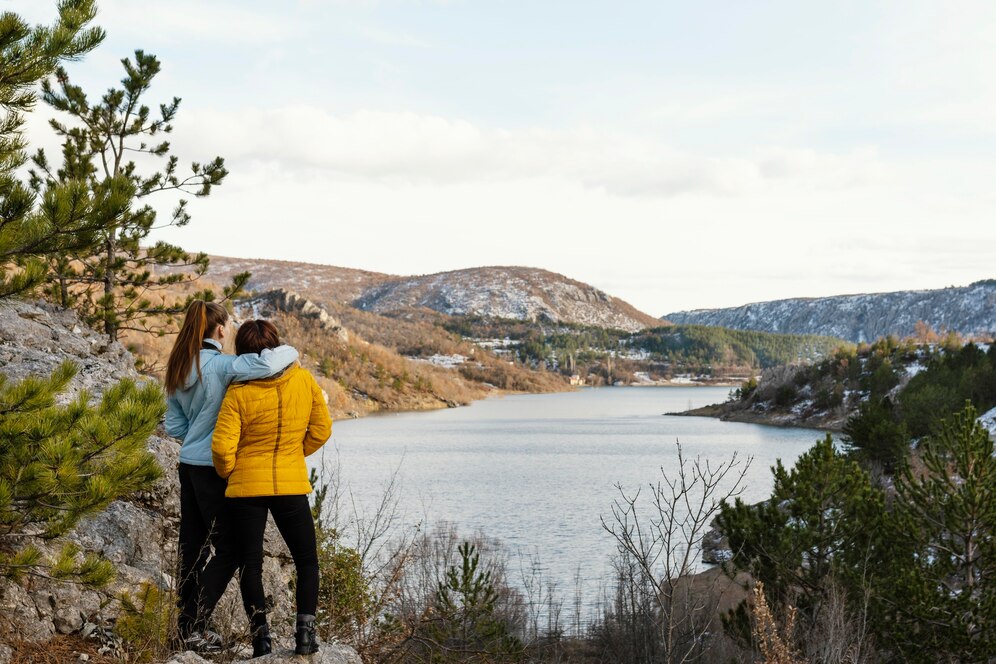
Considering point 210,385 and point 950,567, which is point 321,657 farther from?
point 950,567

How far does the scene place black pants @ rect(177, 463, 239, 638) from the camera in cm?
464

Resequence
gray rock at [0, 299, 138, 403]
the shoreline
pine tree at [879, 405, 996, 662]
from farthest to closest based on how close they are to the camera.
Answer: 1. the shoreline
2. pine tree at [879, 405, 996, 662]
3. gray rock at [0, 299, 138, 403]

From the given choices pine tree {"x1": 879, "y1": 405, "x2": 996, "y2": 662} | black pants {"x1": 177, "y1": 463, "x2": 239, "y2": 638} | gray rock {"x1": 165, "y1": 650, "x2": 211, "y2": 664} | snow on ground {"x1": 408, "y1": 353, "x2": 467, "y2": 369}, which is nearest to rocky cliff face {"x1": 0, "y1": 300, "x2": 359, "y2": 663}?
black pants {"x1": 177, "y1": 463, "x2": 239, "y2": 638}

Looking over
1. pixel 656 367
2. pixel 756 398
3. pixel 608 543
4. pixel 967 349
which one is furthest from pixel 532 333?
pixel 608 543

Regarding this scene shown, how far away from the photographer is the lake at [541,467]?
20.2 metres

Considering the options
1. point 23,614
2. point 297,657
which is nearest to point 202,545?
point 297,657

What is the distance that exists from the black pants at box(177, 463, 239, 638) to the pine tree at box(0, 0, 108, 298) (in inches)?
54.4

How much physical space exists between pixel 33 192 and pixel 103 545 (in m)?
2.68

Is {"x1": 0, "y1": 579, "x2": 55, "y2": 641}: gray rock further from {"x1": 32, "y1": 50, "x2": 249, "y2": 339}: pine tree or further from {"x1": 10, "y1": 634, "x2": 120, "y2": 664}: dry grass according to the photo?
{"x1": 32, "y1": 50, "x2": 249, "y2": 339}: pine tree

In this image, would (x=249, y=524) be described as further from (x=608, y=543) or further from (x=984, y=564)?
(x=608, y=543)

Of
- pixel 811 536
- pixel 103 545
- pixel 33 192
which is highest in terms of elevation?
pixel 33 192

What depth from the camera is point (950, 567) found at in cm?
971

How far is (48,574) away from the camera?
15.4 feet

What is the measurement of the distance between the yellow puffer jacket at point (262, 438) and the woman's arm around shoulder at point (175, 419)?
0.47 metres
